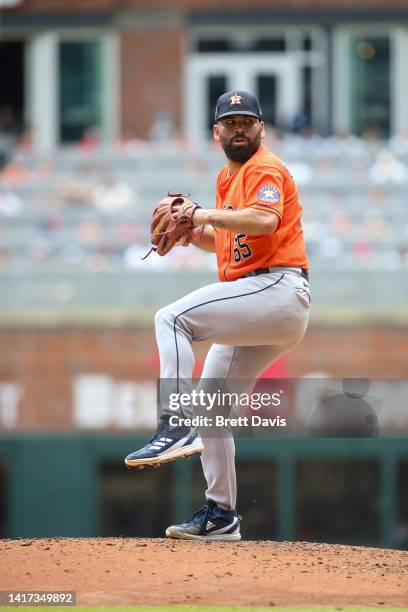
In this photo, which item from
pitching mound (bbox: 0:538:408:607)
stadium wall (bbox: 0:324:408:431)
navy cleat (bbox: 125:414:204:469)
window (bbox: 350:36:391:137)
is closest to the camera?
pitching mound (bbox: 0:538:408:607)

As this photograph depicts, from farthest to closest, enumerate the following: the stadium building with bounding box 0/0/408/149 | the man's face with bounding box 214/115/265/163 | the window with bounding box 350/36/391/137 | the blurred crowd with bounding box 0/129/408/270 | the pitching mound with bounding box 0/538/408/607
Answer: the window with bounding box 350/36/391/137
the stadium building with bounding box 0/0/408/149
the blurred crowd with bounding box 0/129/408/270
the man's face with bounding box 214/115/265/163
the pitching mound with bounding box 0/538/408/607

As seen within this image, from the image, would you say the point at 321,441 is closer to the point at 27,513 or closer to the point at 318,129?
the point at 27,513

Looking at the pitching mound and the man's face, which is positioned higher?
the man's face

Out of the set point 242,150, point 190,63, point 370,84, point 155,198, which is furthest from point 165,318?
point 370,84

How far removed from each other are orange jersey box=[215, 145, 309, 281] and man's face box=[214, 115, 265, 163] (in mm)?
44

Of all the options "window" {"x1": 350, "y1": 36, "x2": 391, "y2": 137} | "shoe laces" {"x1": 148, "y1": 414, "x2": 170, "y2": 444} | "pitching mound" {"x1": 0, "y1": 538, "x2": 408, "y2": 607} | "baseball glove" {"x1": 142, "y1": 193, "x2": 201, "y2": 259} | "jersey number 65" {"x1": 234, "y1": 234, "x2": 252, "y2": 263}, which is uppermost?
"window" {"x1": 350, "y1": 36, "x2": 391, "y2": 137}

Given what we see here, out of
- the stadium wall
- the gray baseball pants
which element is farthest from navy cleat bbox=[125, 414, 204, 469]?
the stadium wall

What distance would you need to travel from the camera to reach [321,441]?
1468cm

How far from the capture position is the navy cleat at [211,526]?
6.71 meters

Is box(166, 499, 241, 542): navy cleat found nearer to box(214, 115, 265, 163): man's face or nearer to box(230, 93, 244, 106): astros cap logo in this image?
box(214, 115, 265, 163): man's face

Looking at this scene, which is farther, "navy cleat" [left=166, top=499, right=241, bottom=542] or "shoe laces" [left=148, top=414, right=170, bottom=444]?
"navy cleat" [left=166, top=499, right=241, bottom=542]

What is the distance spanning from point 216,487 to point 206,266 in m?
8.79

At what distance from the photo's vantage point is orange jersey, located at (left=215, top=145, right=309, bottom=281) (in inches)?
237

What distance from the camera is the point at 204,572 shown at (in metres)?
6.18
